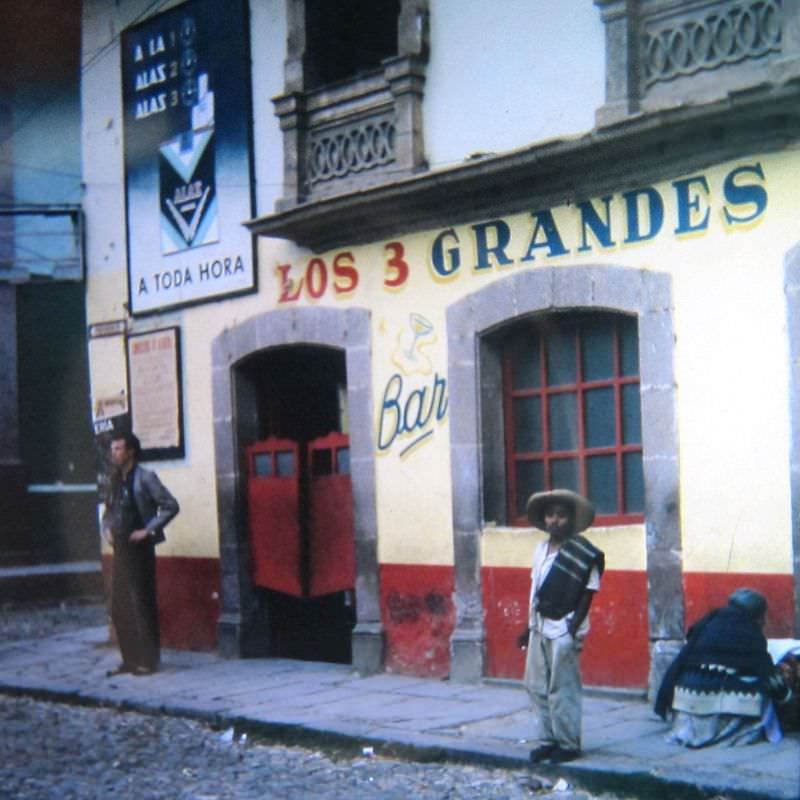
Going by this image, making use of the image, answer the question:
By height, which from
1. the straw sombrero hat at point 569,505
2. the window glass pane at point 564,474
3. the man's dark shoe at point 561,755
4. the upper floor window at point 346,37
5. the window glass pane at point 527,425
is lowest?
the man's dark shoe at point 561,755

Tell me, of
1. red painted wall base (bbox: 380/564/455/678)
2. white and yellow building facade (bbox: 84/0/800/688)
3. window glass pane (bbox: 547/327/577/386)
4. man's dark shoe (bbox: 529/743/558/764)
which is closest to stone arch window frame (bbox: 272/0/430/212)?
white and yellow building facade (bbox: 84/0/800/688)

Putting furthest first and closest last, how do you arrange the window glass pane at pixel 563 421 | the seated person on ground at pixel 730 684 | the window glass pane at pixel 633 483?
1. the window glass pane at pixel 563 421
2. the window glass pane at pixel 633 483
3. the seated person on ground at pixel 730 684

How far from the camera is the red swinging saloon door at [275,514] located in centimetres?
1233

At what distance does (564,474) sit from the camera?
10484mm

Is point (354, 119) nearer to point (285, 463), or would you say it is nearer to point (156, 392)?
point (285, 463)

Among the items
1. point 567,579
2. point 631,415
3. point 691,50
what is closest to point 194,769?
point 567,579

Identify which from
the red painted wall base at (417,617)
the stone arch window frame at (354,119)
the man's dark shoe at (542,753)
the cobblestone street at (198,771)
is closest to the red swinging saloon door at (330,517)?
the red painted wall base at (417,617)

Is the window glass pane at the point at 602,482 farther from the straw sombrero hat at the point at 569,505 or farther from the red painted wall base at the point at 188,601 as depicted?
the red painted wall base at the point at 188,601

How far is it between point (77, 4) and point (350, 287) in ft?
31.0

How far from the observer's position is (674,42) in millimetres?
9484

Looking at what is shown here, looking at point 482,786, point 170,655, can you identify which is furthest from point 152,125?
point 482,786

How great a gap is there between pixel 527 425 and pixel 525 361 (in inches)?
18.1

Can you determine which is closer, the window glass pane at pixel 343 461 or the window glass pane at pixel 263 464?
the window glass pane at pixel 343 461

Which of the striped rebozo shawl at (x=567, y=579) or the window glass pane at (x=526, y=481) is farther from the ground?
the window glass pane at (x=526, y=481)
